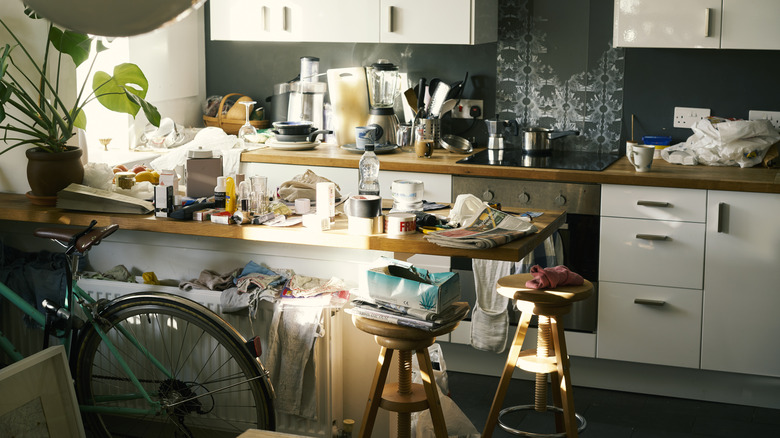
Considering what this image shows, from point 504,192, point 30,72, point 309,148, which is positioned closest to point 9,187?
point 30,72

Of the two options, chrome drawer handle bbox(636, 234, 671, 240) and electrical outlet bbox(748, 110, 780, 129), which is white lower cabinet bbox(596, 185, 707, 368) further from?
electrical outlet bbox(748, 110, 780, 129)

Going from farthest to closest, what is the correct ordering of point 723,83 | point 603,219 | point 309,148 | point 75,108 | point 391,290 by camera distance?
point 309,148
point 723,83
point 603,219
point 75,108
point 391,290

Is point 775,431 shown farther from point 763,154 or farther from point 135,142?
point 135,142

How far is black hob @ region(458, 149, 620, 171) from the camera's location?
4145mm

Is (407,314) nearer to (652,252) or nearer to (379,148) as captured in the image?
(652,252)

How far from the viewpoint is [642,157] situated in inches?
157

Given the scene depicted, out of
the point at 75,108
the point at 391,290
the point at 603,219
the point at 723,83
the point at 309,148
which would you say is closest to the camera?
the point at 391,290

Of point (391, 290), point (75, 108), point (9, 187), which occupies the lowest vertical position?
point (391, 290)

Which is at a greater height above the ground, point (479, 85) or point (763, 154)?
point (479, 85)

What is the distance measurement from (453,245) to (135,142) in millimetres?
2558

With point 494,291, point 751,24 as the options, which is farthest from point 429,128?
point 751,24

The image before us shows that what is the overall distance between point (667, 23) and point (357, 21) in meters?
1.51

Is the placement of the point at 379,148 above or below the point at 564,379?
above

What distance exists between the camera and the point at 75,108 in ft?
11.1
